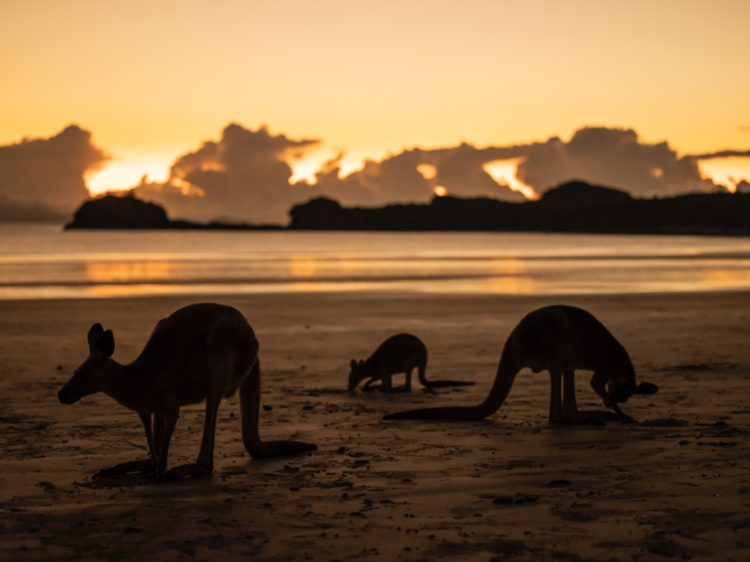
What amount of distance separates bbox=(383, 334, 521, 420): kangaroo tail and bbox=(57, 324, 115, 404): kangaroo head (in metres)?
3.23

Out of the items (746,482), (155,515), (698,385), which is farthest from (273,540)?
(698,385)

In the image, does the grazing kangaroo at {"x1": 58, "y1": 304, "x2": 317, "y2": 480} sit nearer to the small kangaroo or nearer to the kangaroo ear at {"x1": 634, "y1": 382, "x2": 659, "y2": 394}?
the kangaroo ear at {"x1": 634, "y1": 382, "x2": 659, "y2": 394}

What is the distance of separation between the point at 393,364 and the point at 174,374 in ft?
14.6

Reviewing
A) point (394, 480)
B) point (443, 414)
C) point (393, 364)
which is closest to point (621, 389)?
point (443, 414)

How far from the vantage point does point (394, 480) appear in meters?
5.32

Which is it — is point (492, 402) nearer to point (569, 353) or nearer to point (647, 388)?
point (569, 353)

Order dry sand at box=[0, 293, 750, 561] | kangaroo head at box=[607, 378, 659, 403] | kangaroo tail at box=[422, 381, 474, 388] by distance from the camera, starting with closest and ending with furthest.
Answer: dry sand at box=[0, 293, 750, 561] → kangaroo head at box=[607, 378, 659, 403] → kangaroo tail at box=[422, 381, 474, 388]

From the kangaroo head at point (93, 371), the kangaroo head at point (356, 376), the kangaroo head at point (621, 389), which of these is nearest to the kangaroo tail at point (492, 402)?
the kangaroo head at point (621, 389)

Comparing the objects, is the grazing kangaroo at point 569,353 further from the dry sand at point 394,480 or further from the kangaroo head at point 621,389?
the dry sand at point 394,480

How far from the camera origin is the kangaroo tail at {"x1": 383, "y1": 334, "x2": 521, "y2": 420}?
7.29 metres

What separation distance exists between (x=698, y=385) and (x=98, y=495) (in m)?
6.73

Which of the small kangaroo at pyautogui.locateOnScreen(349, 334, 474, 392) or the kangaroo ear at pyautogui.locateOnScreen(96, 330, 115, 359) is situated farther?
the small kangaroo at pyautogui.locateOnScreen(349, 334, 474, 392)

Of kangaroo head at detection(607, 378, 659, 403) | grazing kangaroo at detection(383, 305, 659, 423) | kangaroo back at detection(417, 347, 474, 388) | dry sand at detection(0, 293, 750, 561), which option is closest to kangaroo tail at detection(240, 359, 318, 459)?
dry sand at detection(0, 293, 750, 561)

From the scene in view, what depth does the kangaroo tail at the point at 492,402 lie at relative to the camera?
7.29 meters
